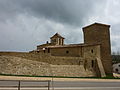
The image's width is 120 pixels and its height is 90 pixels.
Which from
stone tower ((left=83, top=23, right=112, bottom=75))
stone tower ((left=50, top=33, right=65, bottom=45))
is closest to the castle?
stone tower ((left=83, top=23, right=112, bottom=75))

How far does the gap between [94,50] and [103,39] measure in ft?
18.2

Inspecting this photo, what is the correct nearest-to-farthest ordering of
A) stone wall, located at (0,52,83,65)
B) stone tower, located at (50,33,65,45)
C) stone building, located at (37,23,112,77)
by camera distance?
stone wall, located at (0,52,83,65) → stone building, located at (37,23,112,77) → stone tower, located at (50,33,65,45)

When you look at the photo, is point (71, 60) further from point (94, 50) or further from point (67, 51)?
point (94, 50)

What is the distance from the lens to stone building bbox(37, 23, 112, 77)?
31.5m

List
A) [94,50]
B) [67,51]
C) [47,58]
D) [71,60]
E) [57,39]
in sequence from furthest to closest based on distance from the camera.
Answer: [57,39]
[67,51]
[94,50]
[71,60]
[47,58]

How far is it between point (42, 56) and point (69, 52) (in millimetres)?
8868

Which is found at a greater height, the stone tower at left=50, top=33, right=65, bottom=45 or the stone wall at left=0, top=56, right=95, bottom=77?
the stone tower at left=50, top=33, right=65, bottom=45

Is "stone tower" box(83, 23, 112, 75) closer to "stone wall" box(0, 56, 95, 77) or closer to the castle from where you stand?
the castle

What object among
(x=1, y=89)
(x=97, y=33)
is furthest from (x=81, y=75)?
(x=1, y=89)

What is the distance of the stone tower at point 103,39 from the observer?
3488cm

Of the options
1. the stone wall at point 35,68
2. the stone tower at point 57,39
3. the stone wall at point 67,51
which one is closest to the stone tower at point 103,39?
the stone wall at point 67,51

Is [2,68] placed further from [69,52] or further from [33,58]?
[69,52]

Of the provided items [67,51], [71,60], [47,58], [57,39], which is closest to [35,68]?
[47,58]

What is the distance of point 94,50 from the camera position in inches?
1266
